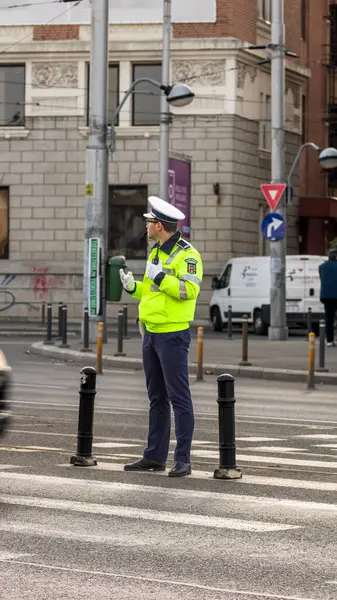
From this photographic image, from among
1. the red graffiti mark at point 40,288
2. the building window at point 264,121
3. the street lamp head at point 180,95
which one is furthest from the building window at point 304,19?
the street lamp head at point 180,95

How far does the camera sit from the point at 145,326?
37.2 feet

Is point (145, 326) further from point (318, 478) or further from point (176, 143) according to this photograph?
point (176, 143)

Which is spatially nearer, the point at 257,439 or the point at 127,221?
the point at 257,439

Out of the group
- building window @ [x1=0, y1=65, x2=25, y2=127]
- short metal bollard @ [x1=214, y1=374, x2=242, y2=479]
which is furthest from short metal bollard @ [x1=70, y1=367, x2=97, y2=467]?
building window @ [x1=0, y1=65, x2=25, y2=127]

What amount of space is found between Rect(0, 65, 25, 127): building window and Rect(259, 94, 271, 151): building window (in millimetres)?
7108

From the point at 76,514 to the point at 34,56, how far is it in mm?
38006

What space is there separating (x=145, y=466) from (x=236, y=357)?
15.3m

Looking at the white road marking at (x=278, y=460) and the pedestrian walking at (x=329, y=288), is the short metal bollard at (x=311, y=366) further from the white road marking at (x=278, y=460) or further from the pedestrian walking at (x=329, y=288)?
the pedestrian walking at (x=329, y=288)

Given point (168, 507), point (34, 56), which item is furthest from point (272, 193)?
point (168, 507)

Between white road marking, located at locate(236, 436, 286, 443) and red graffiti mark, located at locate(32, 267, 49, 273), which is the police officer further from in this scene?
red graffiti mark, located at locate(32, 267, 49, 273)

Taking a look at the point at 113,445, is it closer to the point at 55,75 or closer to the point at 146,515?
→ the point at 146,515

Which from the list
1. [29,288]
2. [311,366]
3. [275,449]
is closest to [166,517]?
[275,449]

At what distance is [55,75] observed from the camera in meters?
46.1

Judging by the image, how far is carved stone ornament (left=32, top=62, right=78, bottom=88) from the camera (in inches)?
1807
